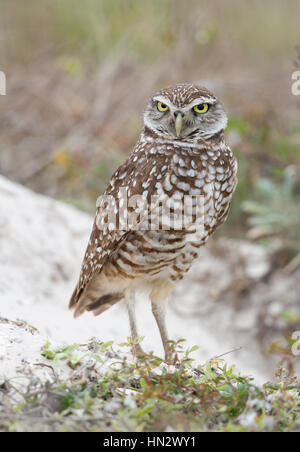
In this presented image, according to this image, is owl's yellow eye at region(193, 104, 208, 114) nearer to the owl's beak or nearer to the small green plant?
the owl's beak

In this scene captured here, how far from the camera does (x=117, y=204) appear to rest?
3570 mm

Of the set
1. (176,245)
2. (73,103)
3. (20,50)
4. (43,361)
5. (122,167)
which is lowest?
(43,361)

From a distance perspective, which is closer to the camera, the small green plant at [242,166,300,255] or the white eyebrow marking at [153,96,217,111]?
the white eyebrow marking at [153,96,217,111]

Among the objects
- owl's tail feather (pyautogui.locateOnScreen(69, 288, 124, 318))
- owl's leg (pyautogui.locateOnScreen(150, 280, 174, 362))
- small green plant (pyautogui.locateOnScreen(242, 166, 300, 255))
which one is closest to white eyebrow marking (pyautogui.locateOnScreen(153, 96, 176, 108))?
owl's leg (pyautogui.locateOnScreen(150, 280, 174, 362))

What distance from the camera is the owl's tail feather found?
4066 mm

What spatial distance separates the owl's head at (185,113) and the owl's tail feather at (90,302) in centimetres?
125

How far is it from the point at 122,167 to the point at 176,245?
592 mm

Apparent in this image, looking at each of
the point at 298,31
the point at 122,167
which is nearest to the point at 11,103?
the point at 298,31

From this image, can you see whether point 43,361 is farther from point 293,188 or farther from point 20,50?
point 20,50

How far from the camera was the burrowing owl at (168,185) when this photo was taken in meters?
3.38

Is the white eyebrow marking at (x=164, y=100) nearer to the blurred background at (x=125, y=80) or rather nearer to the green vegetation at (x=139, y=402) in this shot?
the green vegetation at (x=139, y=402)

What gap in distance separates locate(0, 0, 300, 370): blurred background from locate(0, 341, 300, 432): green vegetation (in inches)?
151

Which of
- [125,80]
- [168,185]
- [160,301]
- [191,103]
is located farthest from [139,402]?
[125,80]

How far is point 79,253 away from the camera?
532 centimetres
